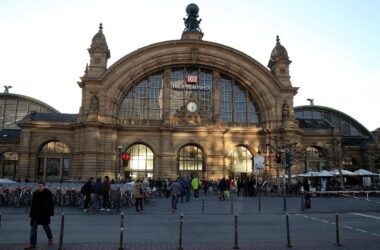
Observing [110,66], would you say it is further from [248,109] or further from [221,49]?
[248,109]

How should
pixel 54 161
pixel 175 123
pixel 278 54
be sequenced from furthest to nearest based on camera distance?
pixel 278 54
pixel 175 123
pixel 54 161

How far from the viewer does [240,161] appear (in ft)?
170

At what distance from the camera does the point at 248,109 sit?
53.9 meters

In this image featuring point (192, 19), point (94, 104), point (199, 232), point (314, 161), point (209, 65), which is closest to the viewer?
point (199, 232)

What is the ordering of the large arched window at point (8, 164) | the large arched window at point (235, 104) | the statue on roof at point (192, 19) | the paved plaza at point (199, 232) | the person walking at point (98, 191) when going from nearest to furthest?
the paved plaza at point (199, 232)
the person walking at point (98, 191)
the large arched window at point (235, 104)
the large arched window at point (8, 164)
the statue on roof at point (192, 19)

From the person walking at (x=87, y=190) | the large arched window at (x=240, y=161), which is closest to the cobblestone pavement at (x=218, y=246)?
the person walking at (x=87, y=190)

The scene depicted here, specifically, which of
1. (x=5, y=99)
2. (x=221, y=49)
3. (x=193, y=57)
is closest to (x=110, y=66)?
(x=193, y=57)

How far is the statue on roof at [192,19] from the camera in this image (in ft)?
188

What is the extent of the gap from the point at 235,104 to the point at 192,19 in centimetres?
1510

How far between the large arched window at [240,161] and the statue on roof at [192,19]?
1913 centimetres

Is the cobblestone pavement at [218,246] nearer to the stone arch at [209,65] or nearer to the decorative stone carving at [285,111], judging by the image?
the stone arch at [209,65]

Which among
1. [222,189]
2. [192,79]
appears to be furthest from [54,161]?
[222,189]

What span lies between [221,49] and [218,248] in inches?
1726

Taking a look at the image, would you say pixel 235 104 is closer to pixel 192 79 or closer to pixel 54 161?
pixel 192 79
